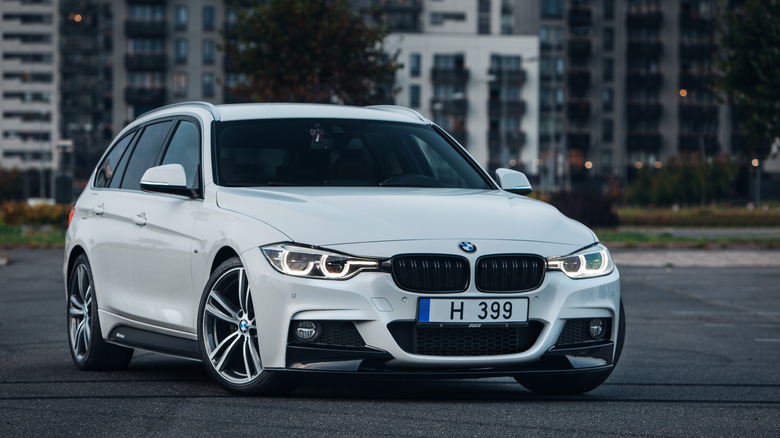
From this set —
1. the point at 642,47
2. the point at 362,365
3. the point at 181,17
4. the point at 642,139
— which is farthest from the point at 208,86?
the point at 362,365

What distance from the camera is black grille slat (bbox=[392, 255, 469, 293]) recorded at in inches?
237

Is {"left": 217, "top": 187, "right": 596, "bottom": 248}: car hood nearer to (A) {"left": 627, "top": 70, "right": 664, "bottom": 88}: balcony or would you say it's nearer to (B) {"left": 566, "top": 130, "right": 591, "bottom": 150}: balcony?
(A) {"left": 627, "top": 70, "right": 664, "bottom": 88}: balcony

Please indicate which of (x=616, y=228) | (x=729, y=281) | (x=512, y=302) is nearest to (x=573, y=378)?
(x=512, y=302)

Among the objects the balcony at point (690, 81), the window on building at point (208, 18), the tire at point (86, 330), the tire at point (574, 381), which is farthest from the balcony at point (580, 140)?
the tire at point (574, 381)

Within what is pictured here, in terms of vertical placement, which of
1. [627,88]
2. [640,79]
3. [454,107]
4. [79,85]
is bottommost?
[454,107]

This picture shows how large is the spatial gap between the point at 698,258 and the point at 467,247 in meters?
22.6

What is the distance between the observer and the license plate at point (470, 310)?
6020 millimetres

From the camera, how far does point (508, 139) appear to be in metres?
101

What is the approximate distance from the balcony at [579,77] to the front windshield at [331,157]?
10103 cm

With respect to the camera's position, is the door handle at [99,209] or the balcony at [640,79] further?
the balcony at [640,79]

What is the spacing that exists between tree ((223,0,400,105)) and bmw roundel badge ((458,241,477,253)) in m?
28.6

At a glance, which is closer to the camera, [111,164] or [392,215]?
[392,215]

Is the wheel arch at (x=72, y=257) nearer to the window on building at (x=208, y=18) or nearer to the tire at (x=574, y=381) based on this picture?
the tire at (x=574, y=381)

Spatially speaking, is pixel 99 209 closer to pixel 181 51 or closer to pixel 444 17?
pixel 181 51
